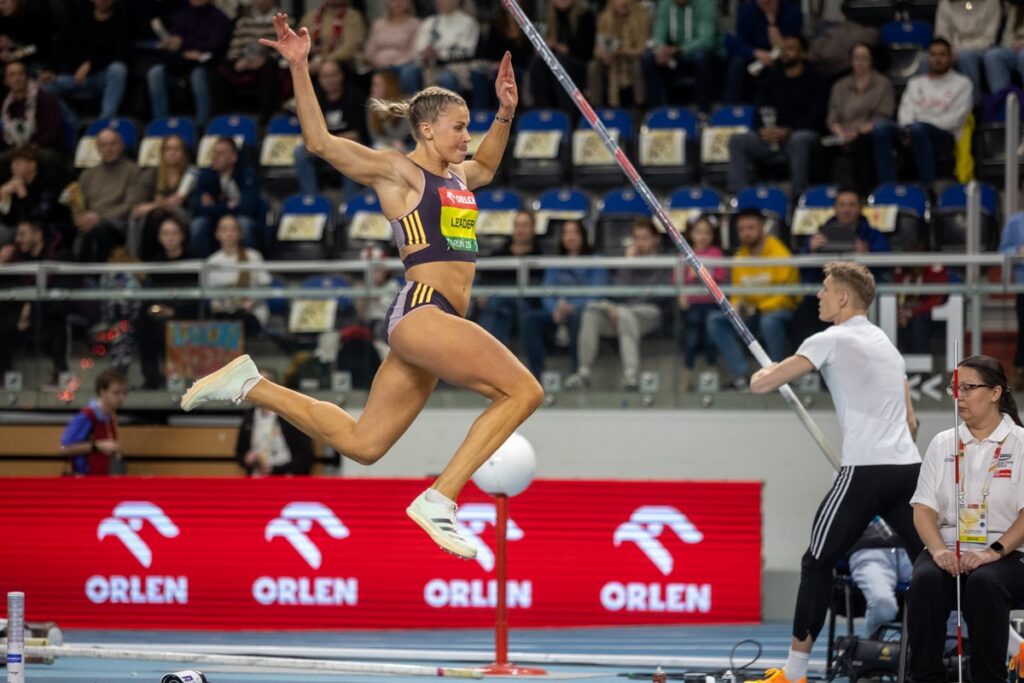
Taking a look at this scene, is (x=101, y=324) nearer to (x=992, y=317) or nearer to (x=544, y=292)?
(x=544, y=292)

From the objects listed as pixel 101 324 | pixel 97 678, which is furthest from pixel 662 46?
pixel 97 678

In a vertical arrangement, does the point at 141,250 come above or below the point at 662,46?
below

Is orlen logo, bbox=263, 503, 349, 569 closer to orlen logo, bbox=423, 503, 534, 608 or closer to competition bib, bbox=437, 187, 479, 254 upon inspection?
orlen logo, bbox=423, 503, 534, 608

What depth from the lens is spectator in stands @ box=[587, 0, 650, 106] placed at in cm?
1555

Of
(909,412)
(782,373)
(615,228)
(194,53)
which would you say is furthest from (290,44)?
(194,53)

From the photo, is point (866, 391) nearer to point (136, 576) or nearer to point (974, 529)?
point (974, 529)

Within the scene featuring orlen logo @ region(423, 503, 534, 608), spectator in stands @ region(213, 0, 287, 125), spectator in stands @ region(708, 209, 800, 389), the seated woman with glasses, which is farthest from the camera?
spectator in stands @ region(213, 0, 287, 125)

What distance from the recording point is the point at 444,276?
6660 mm

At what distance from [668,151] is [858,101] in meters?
1.79

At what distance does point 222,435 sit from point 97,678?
4.20 m

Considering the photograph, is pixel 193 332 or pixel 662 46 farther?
pixel 662 46

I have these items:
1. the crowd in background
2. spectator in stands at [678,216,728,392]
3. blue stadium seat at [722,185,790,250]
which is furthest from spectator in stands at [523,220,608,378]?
blue stadium seat at [722,185,790,250]

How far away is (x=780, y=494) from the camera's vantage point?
11547 mm

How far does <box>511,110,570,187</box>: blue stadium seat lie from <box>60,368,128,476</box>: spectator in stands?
4.82 meters
